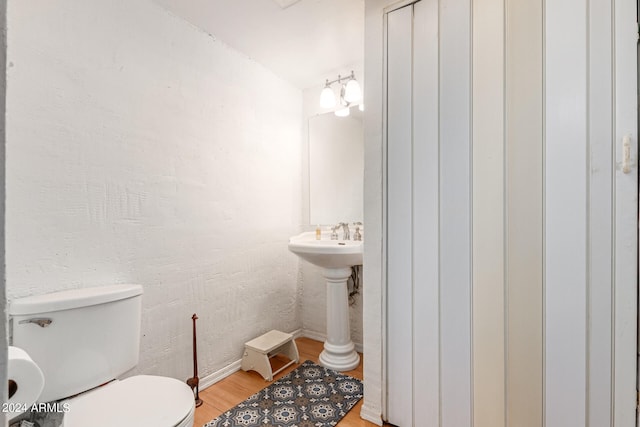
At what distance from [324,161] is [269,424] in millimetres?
1834

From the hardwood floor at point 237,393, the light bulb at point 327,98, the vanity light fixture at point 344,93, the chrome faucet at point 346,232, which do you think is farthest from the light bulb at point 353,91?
the hardwood floor at point 237,393

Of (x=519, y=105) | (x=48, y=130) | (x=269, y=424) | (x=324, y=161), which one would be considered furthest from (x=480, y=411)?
(x=48, y=130)

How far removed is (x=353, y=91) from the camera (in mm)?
2195

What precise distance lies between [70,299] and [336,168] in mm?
1836

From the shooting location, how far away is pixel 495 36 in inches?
47.8

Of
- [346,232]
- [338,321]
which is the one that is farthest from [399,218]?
[338,321]

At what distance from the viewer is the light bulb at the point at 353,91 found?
219cm

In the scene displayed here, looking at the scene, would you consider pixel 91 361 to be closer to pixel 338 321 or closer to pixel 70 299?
pixel 70 299

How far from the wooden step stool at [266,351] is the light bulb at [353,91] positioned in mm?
1805

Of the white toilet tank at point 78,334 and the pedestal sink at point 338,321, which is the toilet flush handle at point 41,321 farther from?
the pedestal sink at point 338,321

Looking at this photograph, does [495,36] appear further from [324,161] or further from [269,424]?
[269,424]

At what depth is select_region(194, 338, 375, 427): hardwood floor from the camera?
5.16ft

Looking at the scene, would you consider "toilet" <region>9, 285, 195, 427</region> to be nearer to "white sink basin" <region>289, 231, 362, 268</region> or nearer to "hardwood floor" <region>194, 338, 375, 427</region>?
"hardwood floor" <region>194, 338, 375, 427</region>

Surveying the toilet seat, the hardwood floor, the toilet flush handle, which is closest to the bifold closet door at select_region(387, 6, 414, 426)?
the hardwood floor
